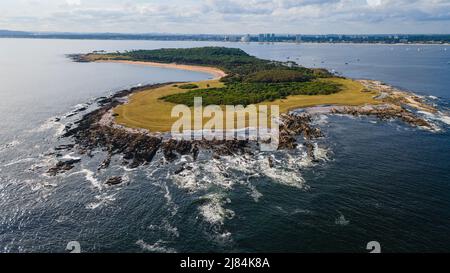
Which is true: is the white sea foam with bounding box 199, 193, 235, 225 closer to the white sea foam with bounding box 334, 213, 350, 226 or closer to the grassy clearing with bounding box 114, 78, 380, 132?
the white sea foam with bounding box 334, 213, 350, 226

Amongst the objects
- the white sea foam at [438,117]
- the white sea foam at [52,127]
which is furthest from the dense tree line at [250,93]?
the white sea foam at [52,127]

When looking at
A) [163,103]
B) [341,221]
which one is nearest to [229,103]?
[163,103]

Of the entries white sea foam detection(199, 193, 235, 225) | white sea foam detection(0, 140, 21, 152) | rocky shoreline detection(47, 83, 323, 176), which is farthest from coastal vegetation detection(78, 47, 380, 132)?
white sea foam detection(199, 193, 235, 225)

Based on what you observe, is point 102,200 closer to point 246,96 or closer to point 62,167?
point 62,167

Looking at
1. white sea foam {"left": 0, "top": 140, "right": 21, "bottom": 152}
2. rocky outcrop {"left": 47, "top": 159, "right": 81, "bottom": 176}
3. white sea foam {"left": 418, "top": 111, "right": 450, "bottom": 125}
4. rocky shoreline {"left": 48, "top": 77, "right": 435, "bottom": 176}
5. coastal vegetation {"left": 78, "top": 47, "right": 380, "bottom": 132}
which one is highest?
coastal vegetation {"left": 78, "top": 47, "right": 380, "bottom": 132}
